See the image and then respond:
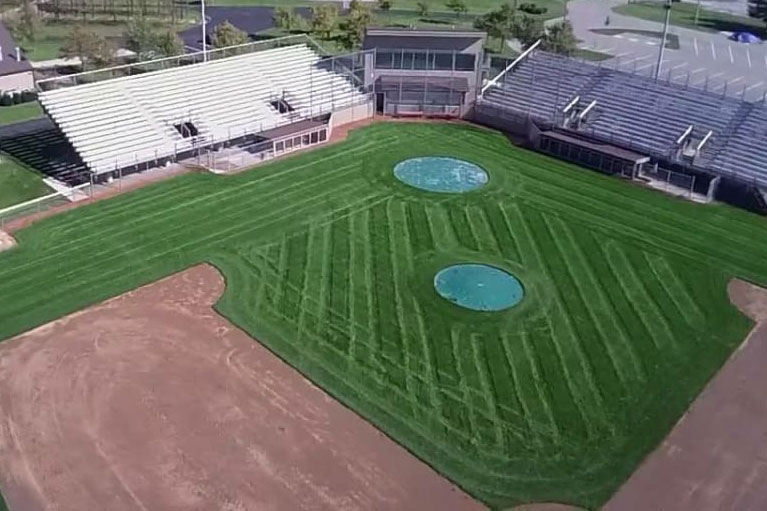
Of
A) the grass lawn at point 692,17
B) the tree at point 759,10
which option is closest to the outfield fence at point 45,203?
the grass lawn at point 692,17

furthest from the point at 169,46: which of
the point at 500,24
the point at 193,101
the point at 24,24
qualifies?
the point at 500,24

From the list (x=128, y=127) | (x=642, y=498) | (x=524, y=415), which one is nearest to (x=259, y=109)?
A: (x=128, y=127)

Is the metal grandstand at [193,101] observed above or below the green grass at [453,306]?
above

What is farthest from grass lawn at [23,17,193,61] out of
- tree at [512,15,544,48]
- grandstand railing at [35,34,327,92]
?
tree at [512,15,544,48]

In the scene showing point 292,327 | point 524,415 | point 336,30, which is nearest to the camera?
point 524,415

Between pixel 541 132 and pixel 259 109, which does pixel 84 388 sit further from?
pixel 541 132

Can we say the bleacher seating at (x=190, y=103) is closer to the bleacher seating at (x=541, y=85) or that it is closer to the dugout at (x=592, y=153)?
the bleacher seating at (x=541, y=85)

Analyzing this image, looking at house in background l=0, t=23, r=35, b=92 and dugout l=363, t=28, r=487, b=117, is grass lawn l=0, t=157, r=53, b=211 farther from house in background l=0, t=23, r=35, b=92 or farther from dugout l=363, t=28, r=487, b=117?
dugout l=363, t=28, r=487, b=117
